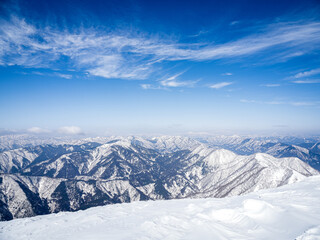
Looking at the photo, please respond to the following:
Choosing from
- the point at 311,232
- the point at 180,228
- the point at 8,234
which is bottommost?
the point at 8,234

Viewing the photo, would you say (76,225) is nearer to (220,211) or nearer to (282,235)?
(220,211)

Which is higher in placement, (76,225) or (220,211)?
(220,211)

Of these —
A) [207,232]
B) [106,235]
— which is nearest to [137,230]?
[106,235]

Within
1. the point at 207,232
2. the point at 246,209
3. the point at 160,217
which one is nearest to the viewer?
the point at 207,232

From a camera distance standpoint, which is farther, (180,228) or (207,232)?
(180,228)

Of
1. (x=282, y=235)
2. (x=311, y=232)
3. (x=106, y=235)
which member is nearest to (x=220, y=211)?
(x=282, y=235)

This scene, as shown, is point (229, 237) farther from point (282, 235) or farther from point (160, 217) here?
point (160, 217)

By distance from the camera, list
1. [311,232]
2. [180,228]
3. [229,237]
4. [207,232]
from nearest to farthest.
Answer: [311,232], [229,237], [207,232], [180,228]
